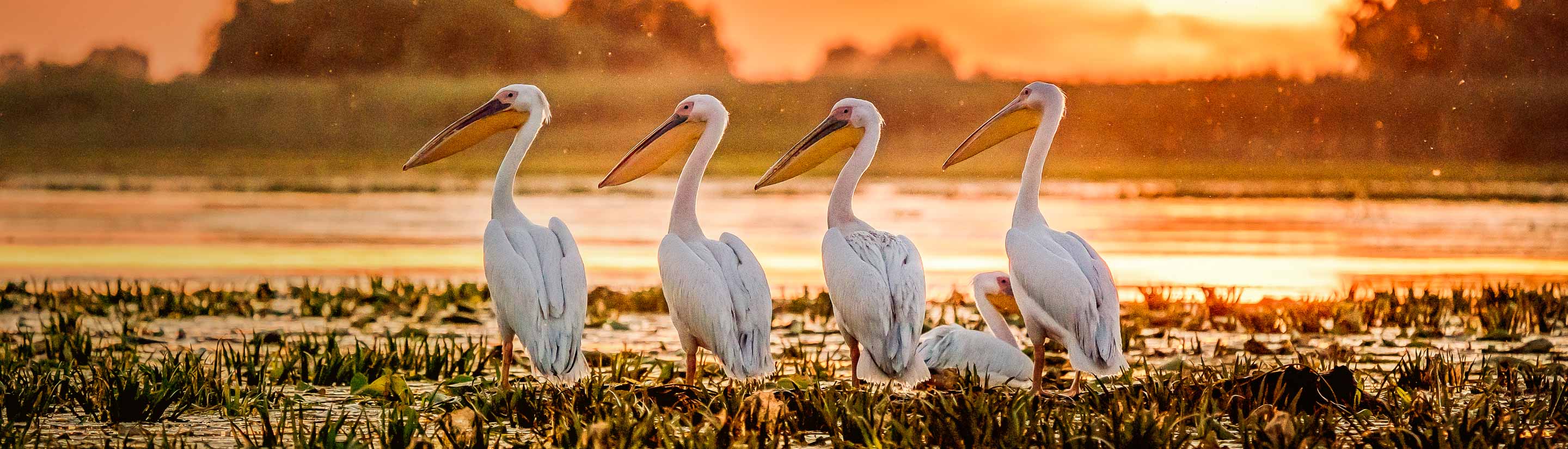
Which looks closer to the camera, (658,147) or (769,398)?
(769,398)

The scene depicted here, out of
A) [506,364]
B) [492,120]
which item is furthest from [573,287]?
[492,120]

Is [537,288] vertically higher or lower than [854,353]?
higher

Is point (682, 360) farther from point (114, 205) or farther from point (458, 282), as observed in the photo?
point (114, 205)

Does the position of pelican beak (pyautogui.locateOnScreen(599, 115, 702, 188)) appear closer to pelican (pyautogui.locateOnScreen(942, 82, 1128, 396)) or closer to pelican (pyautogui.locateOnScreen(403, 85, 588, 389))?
pelican (pyautogui.locateOnScreen(403, 85, 588, 389))

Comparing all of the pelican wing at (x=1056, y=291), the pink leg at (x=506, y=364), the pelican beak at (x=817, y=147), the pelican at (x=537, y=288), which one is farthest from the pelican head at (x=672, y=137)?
the pelican wing at (x=1056, y=291)

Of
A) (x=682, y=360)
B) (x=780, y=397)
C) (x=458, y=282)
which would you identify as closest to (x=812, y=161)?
(x=682, y=360)

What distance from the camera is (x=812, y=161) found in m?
6.91

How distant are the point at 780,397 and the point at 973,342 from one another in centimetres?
112

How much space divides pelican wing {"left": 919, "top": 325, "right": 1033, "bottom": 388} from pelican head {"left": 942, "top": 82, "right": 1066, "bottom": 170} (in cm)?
88

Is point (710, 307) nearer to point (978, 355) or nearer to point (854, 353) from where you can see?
point (854, 353)

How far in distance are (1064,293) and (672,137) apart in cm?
184

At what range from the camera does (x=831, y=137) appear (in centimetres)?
680

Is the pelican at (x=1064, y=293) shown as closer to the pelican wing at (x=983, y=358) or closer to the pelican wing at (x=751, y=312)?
the pelican wing at (x=983, y=358)

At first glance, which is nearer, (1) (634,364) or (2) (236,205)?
(1) (634,364)
